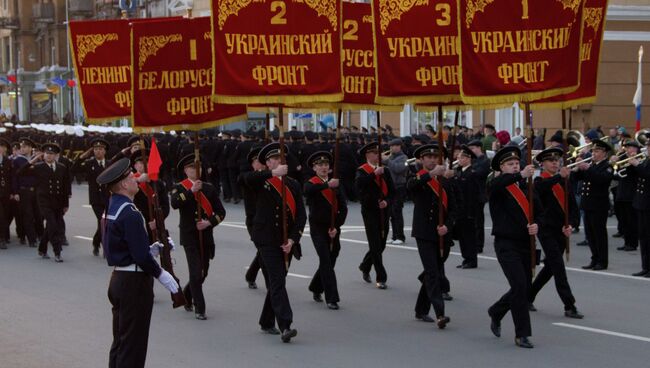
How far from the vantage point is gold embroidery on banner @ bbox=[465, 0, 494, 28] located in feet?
41.3

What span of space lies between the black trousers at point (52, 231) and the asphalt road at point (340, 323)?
1.38 ft

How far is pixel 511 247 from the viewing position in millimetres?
12055

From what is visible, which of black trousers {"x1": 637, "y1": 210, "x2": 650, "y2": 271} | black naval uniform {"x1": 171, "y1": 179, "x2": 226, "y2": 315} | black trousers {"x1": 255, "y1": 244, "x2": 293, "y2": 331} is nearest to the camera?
black trousers {"x1": 255, "y1": 244, "x2": 293, "y2": 331}

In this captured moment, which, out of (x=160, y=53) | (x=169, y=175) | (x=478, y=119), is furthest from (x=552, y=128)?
(x=160, y=53)

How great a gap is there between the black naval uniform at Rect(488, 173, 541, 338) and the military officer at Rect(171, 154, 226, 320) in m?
3.26

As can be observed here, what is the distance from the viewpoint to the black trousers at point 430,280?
12586mm

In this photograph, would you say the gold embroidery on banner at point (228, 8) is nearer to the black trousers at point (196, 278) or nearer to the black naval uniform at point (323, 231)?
the black naval uniform at point (323, 231)

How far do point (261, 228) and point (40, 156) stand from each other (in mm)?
9397

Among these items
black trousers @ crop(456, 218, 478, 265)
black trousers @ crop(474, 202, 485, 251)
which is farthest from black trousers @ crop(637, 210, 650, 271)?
black trousers @ crop(474, 202, 485, 251)

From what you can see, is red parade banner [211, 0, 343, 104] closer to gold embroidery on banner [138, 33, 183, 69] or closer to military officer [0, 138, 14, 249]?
gold embroidery on banner [138, 33, 183, 69]

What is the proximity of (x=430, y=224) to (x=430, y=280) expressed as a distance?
67 centimetres

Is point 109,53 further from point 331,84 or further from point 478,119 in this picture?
point 478,119

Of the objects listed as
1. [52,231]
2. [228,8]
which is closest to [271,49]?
[228,8]

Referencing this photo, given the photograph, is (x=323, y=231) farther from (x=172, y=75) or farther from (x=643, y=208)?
(x=643, y=208)
